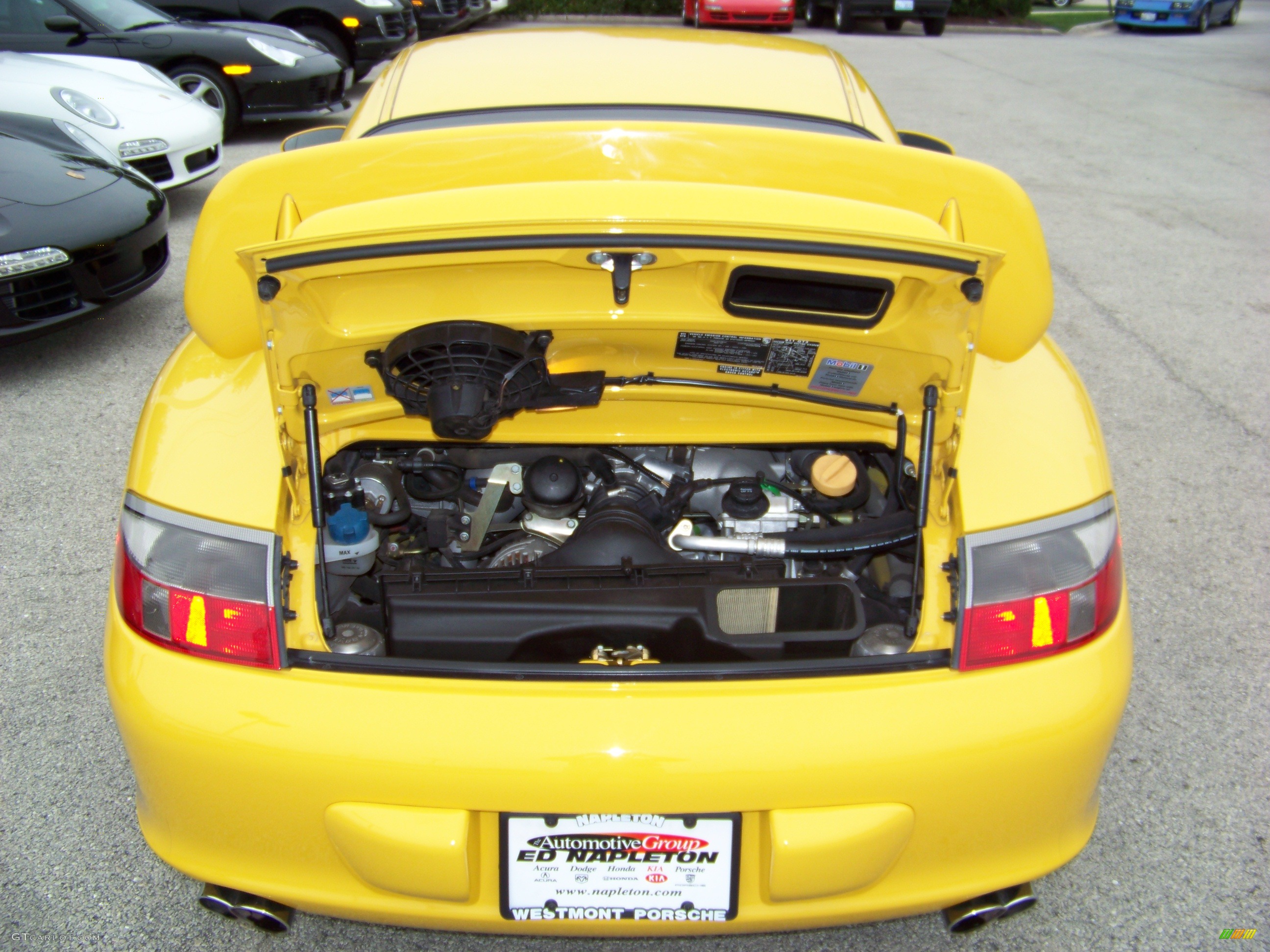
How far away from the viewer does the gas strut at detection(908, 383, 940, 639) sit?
1.75 m

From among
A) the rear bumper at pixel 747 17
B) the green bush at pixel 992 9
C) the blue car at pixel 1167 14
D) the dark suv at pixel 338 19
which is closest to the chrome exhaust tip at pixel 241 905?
the dark suv at pixel 338 19

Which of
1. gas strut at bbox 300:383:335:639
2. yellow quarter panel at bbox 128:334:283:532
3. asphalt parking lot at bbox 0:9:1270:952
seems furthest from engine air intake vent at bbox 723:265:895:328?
asphalt parking lot at bbox 0:9:1270:952

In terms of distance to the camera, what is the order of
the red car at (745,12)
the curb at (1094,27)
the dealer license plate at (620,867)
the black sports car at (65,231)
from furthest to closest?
the curb at (1094,27), the red car at (745,12), the black sports car at (65,231), the dealer license plate at (620,867)

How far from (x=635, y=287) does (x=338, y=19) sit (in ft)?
31.2

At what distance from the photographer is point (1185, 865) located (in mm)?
2207

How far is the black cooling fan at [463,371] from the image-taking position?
1634mm

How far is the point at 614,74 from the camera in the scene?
2641 millimetres

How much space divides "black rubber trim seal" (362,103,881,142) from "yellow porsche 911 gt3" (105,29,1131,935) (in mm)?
594

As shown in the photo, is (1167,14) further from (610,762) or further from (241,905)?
(241,905)

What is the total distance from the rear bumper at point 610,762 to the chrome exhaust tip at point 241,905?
0.12 meters

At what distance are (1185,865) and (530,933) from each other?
5.06 ft

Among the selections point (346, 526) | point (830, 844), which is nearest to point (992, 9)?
point (346, 526)

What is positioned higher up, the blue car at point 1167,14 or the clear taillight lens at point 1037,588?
the blue car at point 1167,14

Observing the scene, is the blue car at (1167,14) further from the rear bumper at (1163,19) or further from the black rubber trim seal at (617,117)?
the black rubber trim seal at (617,117)
